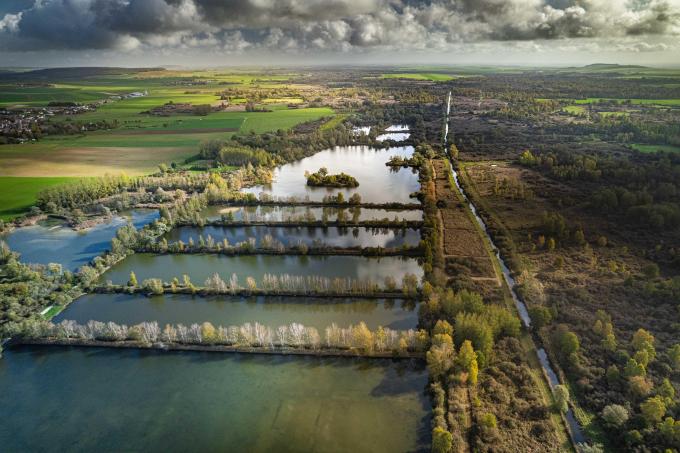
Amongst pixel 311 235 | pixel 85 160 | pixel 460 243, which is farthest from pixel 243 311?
pixel 85 160

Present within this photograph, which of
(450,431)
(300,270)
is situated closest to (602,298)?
(450,431)

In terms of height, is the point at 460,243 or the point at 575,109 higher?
the point at 575,109

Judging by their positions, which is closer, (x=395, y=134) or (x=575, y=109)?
(x=395, y=134)

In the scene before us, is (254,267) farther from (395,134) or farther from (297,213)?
(395,134)

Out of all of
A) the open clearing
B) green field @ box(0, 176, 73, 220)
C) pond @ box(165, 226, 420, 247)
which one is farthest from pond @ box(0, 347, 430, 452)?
the open clearing

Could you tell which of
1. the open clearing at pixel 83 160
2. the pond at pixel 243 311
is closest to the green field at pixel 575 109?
the open clearing at pixel 83 160

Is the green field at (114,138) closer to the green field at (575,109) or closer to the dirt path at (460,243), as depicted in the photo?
the dirt path at (460,243)
